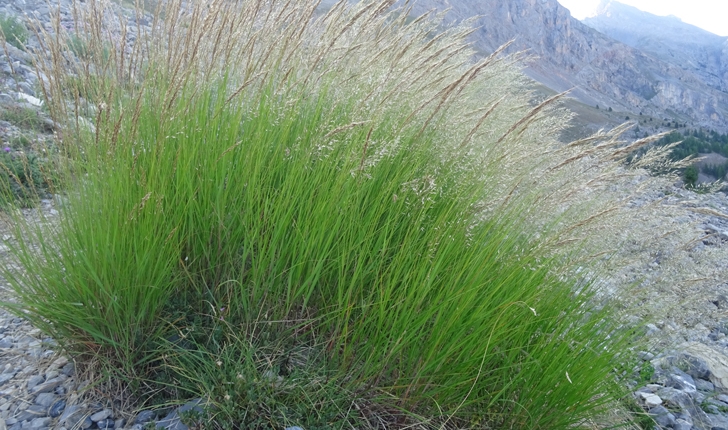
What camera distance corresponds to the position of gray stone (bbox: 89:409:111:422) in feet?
6.26

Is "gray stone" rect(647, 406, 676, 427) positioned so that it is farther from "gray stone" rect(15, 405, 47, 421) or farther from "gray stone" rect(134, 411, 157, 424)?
"gray stone" rect(15, 405, 47, 421)

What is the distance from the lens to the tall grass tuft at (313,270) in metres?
1.95

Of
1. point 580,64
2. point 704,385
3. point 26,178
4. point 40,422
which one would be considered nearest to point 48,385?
point 40,422

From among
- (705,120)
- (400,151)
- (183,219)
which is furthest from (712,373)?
(705,120)

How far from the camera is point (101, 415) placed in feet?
6.30

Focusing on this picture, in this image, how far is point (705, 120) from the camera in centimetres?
18088

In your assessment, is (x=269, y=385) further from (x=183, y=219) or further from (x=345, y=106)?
(x=345, y=106)

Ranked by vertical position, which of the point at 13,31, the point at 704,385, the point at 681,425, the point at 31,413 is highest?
the point at 681,425

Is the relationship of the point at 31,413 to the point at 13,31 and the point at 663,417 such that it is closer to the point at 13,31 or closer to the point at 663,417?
the point at 663,417

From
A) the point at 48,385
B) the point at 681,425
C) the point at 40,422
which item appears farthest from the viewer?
the point at 681,425

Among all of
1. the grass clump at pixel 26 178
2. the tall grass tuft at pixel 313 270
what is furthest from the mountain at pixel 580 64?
the tall grass tuft at pixel 313 270

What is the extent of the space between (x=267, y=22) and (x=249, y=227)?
1239 mm

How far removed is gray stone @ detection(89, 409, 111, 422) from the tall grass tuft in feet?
0.46

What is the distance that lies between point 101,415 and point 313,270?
41.2 inches
